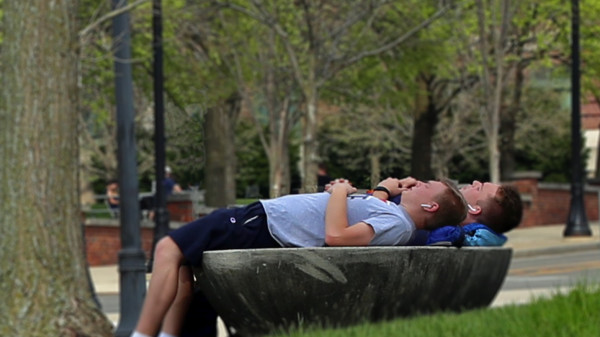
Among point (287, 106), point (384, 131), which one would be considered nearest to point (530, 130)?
point (384, 131)

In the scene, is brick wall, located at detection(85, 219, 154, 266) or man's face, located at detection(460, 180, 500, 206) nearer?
man's face, located at detection(460, 180, 500, 206)

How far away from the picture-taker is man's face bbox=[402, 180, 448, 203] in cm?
557

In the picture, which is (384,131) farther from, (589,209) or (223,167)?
(223,167)

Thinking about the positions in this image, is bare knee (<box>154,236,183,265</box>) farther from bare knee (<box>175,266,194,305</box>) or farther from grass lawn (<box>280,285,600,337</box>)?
grass lawn (<box>280,285,600,337</box>)

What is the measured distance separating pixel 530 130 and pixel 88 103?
62.7 feet

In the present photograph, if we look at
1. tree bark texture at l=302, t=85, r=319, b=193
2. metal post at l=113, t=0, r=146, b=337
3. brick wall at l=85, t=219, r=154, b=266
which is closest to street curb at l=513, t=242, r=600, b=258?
tree bark texture at l=302, t=85, r=319, b=193

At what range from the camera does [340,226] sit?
17.7ft

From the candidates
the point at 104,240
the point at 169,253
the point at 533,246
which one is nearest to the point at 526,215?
the point at 533,246

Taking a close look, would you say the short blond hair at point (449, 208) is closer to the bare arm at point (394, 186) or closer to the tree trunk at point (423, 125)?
the bare arm at point (394, 186)

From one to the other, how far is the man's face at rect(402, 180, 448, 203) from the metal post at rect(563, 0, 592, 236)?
2333 centimetres

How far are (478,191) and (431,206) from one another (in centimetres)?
53

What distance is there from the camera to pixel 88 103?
107 ft

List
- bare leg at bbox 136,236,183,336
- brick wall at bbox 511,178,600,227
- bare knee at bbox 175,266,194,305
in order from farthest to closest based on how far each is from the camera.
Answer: brick wall at bbox 511,178,600,227 < bare knee at bbox 175,266,194,305 < bare leg at bbox 136,236,183,336

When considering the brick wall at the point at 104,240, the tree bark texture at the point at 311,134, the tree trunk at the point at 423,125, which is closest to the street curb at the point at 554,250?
the tree bark texture at the point at 311,134
